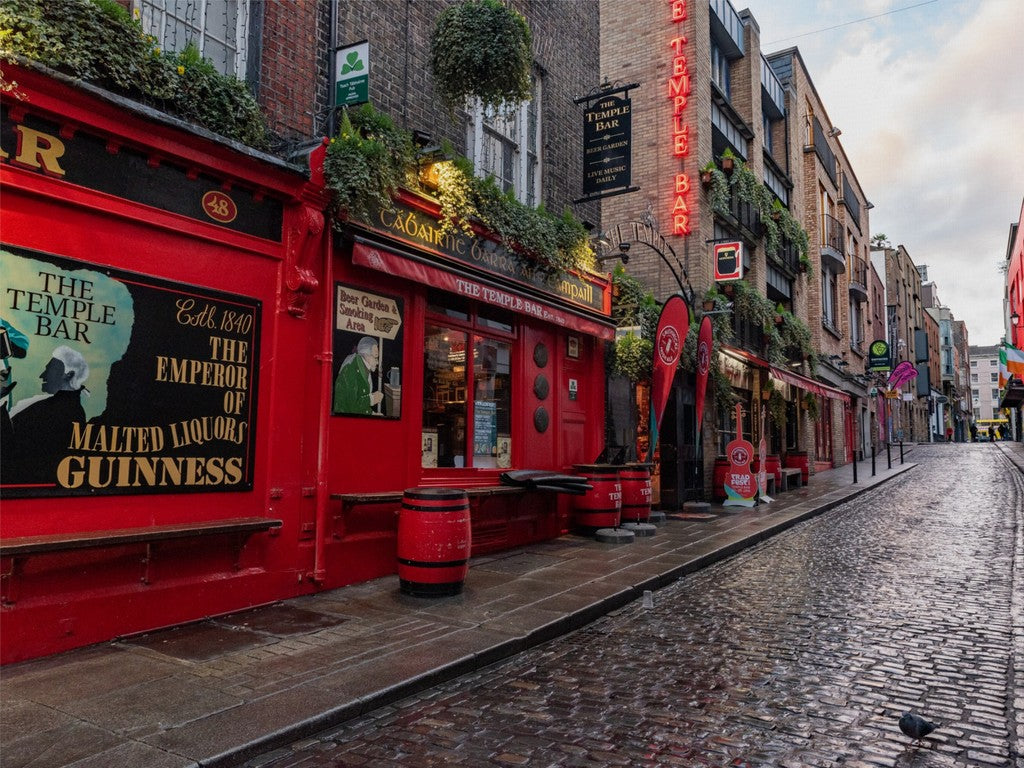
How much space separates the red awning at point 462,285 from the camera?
6.71m

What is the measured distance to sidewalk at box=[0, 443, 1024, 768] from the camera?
3.27 meters

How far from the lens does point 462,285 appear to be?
7832 millimetres

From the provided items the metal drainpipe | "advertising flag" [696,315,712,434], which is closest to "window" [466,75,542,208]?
the metal drainpipe

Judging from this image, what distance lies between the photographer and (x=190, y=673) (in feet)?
13.8

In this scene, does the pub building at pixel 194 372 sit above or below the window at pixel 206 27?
below

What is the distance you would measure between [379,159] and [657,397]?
691cm

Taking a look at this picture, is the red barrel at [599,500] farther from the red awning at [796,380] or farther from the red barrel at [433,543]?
the red awning at [796,380]

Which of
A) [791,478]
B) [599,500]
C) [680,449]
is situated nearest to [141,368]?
[599,500]

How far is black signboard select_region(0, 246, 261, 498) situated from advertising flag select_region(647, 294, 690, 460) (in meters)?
7.50

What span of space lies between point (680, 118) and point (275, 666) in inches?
619

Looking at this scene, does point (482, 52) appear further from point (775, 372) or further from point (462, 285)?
point (775, 372)

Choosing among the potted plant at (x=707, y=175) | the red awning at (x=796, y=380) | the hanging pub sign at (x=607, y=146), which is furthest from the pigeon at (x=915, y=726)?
the potted plant at (x=707, y=175)

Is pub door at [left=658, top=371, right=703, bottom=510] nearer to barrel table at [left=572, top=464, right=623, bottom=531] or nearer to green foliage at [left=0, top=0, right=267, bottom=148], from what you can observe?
barrel table at [left=572, top=464, right=623, bottom=531]

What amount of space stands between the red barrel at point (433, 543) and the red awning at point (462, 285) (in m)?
2.30
